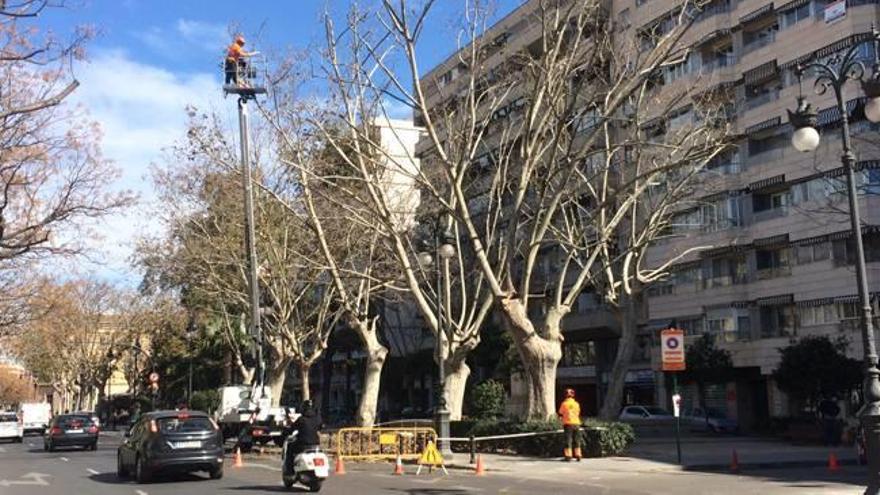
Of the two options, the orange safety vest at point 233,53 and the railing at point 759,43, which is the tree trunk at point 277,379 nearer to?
the orange safety vest at point 233,53

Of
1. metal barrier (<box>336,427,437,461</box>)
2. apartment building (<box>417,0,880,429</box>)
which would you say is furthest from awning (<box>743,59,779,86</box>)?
metal barrier (<box>336,427,437,461</box>)

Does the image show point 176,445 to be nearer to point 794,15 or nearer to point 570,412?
point 570,412

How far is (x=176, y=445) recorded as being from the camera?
62.2 ft

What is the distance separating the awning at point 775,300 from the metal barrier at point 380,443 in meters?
27.7

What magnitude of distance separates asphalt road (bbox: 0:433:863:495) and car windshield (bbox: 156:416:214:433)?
1.08 metres

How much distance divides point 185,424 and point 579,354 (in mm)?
44571

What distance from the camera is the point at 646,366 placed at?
182ft

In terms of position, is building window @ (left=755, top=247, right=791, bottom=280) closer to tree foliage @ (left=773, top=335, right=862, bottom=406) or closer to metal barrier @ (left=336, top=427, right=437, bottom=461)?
tree foliage @ (left=773, top=335, right=862, bottom=406)

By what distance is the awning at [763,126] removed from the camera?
46.2 m

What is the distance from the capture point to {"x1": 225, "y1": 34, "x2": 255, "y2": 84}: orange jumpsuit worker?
98.6ft

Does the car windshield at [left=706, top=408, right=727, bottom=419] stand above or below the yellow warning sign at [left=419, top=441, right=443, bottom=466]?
above

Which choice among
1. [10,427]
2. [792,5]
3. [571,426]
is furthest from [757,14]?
[10,427]

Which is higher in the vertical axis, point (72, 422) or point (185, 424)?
point (185, 424)

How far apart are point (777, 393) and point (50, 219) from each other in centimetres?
3895
